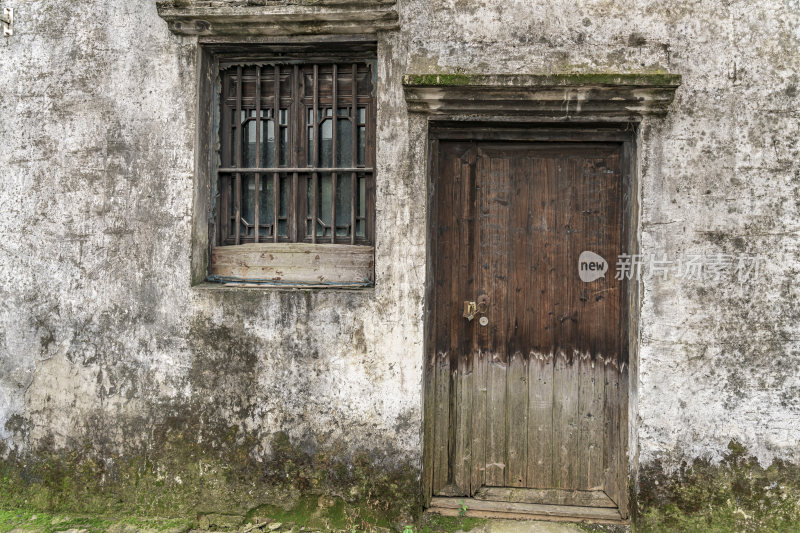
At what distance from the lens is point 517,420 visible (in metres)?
3.26

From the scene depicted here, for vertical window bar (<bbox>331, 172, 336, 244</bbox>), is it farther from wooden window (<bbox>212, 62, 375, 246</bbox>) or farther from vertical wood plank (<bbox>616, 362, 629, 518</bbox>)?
vertical wood plank (<bbox>616, 362, 629, 518</bbox>)

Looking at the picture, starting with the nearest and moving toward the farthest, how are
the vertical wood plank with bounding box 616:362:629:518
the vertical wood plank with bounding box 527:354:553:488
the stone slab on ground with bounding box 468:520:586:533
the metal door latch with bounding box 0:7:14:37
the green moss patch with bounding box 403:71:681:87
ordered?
the green moss patch with bounding box 403:71:681:87
the stone slab on ground with bounding box 468:520:586:533
the vertical wood plank with bounding box 616:362:629:518
the vertical wood plank with bounding box 527:354:553:488
the metal door latch with bounding box 0:7:14:37

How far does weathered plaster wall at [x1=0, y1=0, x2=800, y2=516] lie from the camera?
2.97 m

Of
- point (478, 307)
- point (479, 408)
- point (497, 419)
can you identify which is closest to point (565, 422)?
point (497, 419)

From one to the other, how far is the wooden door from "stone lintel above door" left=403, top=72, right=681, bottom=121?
10.4 inches

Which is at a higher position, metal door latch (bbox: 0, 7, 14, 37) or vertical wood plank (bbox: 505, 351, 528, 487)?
metal door latch (bbox: 0, 7, 14, 37)

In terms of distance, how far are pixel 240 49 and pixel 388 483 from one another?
2953mm

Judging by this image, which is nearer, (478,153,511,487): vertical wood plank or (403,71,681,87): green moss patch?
(403,71,681,87): green moss patch

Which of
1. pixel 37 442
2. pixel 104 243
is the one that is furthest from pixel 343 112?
pixel 37 442

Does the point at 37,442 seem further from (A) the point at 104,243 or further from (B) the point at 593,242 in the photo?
(B) the point at 593,242

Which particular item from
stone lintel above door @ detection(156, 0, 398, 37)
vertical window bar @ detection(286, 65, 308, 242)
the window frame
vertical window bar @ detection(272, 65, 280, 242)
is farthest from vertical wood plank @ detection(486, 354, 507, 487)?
stone lintel above door @ detection(156, 0, 398, 37)

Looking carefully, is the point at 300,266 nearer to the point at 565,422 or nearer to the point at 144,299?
the point at 144,299

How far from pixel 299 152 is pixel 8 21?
2.17 meters

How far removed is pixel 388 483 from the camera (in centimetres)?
306
